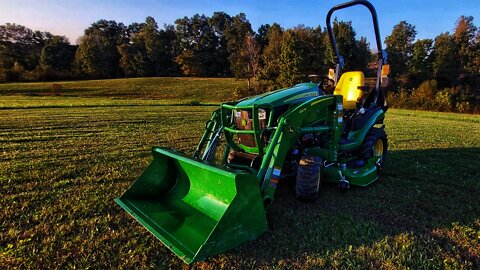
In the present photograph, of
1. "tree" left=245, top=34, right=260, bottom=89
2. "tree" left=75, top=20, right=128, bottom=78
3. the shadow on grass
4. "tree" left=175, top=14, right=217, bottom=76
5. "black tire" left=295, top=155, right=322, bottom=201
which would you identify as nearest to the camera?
the shadow on grass

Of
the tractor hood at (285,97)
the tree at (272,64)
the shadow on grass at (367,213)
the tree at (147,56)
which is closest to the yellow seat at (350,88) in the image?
the tractor hood at (285,97)

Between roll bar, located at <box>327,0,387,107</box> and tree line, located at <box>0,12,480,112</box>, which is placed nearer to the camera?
roll bar, located at <box>327,0,387,107</box>

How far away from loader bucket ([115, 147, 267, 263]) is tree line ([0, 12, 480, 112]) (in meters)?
28.1

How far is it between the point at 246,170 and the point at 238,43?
191 ft

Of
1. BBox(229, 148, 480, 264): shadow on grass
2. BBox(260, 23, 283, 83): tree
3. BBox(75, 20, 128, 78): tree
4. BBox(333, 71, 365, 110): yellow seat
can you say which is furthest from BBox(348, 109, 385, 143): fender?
BBox(75, 20, 128, 78): tree

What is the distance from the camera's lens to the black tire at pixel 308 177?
12.8ft

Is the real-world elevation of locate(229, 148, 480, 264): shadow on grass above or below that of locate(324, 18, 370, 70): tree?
below

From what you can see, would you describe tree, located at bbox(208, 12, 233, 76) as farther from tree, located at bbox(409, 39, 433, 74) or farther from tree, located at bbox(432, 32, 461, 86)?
tree, located at bbox(432, 32, 461, 86)

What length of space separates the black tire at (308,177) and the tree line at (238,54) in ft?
90.1

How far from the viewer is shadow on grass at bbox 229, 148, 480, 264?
129 inches

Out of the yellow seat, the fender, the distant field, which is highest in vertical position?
the yellow seat

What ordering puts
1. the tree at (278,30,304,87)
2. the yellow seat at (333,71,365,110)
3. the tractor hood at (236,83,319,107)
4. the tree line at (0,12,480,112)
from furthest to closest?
the tree line at (0,12,480,112), the tree at (278,30,304,87), the yellow seat at (333,71,365,110), the tractor hood at (236,83,319,107)

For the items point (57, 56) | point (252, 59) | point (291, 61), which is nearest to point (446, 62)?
point (291, 61)

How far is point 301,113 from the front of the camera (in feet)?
13.0
